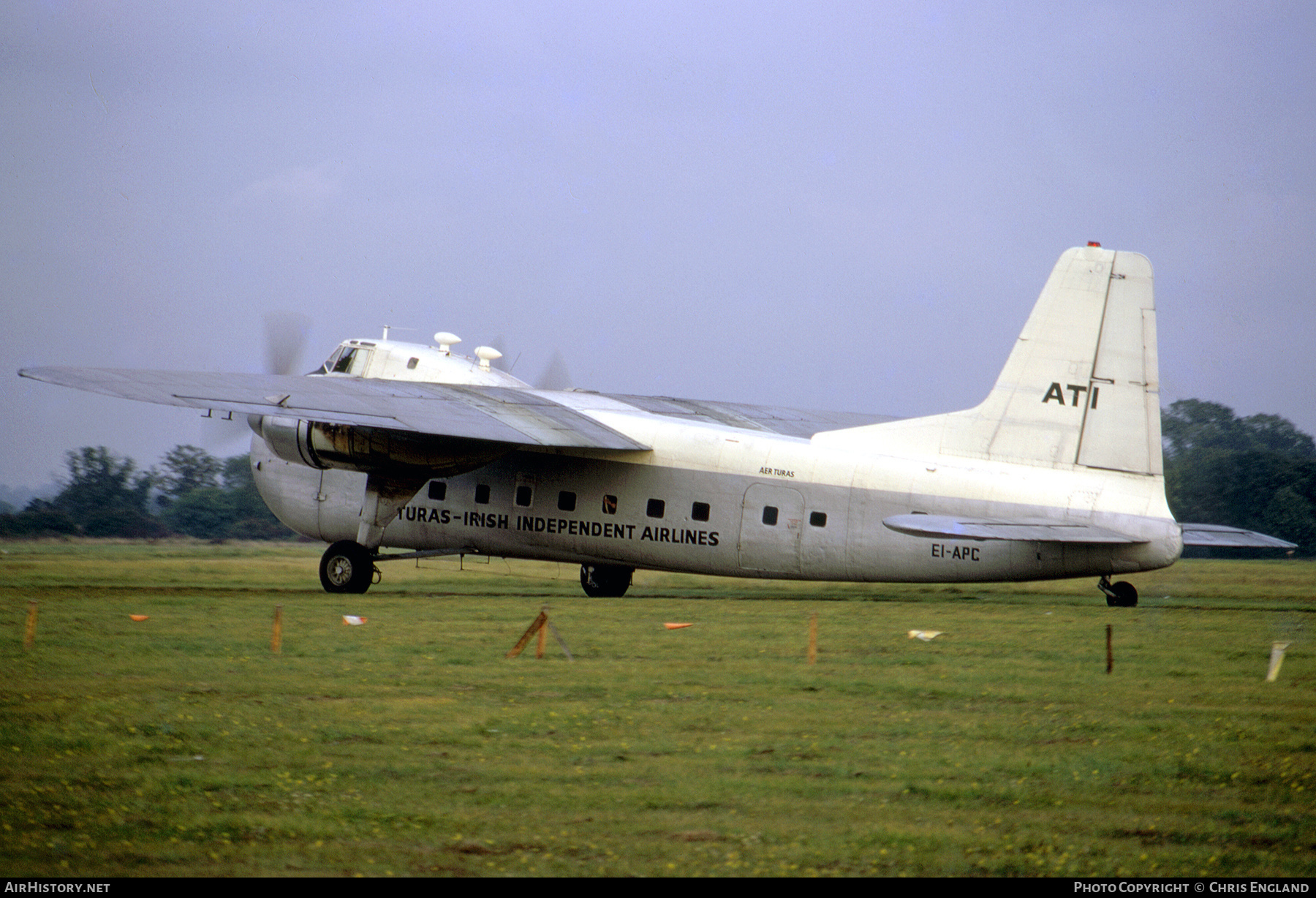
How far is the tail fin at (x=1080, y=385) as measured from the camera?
22031mm

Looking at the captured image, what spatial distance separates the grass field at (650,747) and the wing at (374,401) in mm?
3443

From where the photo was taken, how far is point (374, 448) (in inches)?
968

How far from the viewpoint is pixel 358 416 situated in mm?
21734

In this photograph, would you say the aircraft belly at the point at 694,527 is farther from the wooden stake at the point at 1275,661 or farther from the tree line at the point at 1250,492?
the tree line at the point at 1250,492

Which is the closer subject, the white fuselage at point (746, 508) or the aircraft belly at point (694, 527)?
the white fuselage at point (746, 508)

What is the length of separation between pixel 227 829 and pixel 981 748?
241 inches

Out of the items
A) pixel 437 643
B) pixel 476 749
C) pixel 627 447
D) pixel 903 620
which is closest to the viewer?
pixel 476 749

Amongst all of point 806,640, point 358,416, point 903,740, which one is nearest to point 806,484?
point 806,640

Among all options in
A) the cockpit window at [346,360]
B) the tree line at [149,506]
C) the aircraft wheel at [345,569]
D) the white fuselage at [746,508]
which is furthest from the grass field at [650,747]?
the tree line at [149,506]

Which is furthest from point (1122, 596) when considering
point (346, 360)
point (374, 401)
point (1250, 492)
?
point (1250, 492)

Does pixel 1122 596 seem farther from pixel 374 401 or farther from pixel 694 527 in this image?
pixel 374 401

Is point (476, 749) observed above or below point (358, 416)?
below
